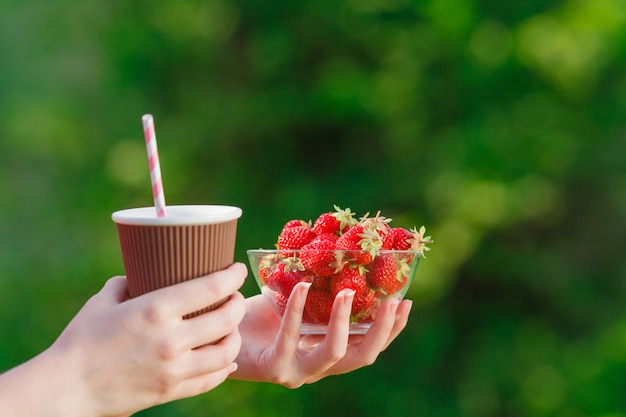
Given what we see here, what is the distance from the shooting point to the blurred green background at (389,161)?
2402 millimetres

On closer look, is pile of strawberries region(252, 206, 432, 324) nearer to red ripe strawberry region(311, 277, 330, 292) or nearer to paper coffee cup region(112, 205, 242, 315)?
red ripe strawberry region(311, 277, 330, 292)

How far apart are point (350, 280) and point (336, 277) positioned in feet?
0.07

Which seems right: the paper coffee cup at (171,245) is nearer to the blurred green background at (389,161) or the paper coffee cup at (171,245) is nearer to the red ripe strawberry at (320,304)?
the red ripe strawberry at (320,304)

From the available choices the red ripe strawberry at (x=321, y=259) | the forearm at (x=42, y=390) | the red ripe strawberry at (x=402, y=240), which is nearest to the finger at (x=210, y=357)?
the forearm at (x=42, y=390)

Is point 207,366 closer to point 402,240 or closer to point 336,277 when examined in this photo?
point 336,277

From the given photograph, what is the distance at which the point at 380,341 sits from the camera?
3.74ft

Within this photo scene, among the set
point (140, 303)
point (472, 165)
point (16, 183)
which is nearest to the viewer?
point (140, 303)

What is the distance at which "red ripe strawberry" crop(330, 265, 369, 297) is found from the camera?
43.6 inches

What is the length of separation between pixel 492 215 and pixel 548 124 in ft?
1.12

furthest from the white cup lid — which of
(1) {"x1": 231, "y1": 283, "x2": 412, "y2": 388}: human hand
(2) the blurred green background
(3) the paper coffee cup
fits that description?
(2) the blurred green background

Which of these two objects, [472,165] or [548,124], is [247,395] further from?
[548,124]

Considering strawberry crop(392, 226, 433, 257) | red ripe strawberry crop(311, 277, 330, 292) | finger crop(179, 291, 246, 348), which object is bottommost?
red ripe strawberry crop(311, 277, 330, 292)

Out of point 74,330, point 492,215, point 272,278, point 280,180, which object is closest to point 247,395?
point 280,180

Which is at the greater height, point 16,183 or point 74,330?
point 74,330
